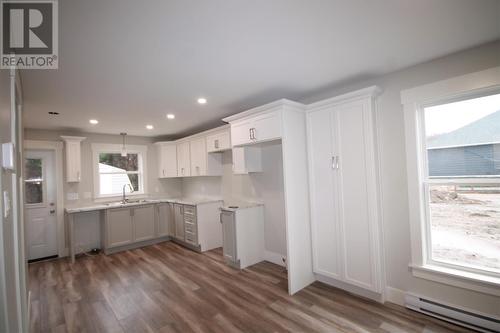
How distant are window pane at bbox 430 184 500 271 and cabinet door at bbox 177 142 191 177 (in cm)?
435

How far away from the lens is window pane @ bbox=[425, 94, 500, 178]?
217 cm

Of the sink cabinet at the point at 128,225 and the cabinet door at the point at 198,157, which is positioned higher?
the cabinet door at the point at 198,157

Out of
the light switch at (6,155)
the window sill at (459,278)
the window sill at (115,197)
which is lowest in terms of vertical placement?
the window sill at (459,278)

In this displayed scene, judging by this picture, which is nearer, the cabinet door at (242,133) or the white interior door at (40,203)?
the cabinet door at (242,133)

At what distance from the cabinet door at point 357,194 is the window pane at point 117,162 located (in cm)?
490

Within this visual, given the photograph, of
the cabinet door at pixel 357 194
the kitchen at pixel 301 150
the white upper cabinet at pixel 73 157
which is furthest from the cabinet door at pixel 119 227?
the cabinet door at pixel 357 194

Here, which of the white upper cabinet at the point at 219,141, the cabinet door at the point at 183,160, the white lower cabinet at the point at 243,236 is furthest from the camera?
the cabinet door at the point at 183,160

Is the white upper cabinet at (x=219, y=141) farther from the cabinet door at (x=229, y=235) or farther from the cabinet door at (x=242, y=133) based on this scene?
the cabinet door at (x=229, y=235)

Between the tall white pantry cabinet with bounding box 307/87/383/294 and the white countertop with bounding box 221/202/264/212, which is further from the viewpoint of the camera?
the white countertop with bounding box 221/202/264/212

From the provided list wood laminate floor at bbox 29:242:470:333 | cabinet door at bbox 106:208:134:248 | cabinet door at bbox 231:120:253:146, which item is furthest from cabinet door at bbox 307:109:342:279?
cabinet door at bbox 106:208:134:248

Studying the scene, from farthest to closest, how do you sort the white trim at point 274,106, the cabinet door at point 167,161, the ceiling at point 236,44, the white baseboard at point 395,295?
the cabinet door at point 167,161 → the white trim at point 274,106 → the white baseboard at point 395,295 → the ceiling at point 236,44

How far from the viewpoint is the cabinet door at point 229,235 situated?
12.3 feet

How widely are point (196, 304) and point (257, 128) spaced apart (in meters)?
2.28

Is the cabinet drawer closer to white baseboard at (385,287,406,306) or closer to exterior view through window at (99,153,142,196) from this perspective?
exterior view through window at (99,153,142,196)
